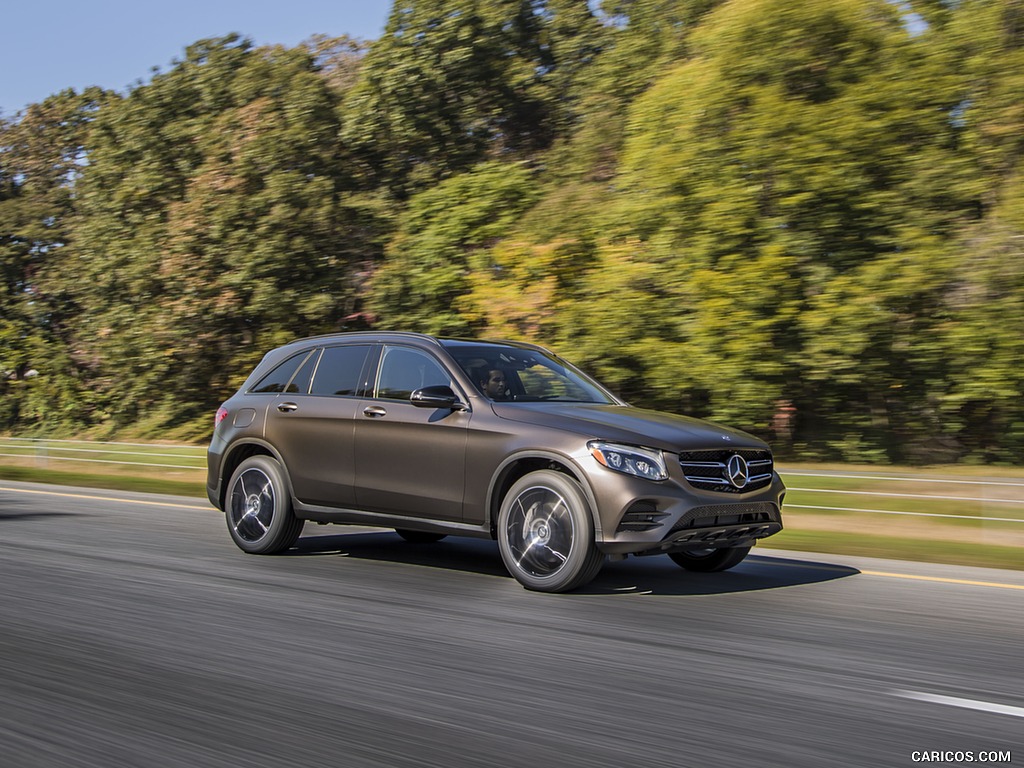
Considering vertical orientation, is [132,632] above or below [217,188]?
below

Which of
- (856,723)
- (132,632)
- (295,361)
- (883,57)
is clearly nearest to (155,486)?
(295,361)

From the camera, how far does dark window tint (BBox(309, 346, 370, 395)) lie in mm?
9562

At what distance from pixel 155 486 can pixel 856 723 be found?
53.7 ft

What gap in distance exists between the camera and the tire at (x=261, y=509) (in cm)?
973

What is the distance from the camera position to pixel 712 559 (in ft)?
29.8

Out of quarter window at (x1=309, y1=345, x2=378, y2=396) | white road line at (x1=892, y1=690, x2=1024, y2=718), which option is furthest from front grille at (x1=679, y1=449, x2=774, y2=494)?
quarter window at (x1=309, y1=345, x2=378, y2=396)

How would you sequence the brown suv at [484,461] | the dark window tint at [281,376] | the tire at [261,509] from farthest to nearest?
the dark window tint at [281,376] < the tire at [261,509] < the brown suv at [484,461]

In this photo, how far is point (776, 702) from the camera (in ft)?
16.9

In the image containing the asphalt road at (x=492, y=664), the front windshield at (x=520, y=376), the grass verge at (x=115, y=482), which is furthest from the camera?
the grass verge at (x=115, y=482)

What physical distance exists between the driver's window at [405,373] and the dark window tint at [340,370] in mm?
284

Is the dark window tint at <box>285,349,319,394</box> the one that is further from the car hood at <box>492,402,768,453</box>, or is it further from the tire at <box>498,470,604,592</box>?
the tire at <box>498,470,604,592</box>

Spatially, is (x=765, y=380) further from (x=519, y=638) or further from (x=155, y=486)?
(x=519, y=638)

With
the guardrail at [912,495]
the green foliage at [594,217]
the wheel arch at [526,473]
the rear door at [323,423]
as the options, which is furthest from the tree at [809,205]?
the wheel arch at [526,473]

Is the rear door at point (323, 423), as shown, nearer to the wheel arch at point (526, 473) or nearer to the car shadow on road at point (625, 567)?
the car shadow on road at point (625, 567)
